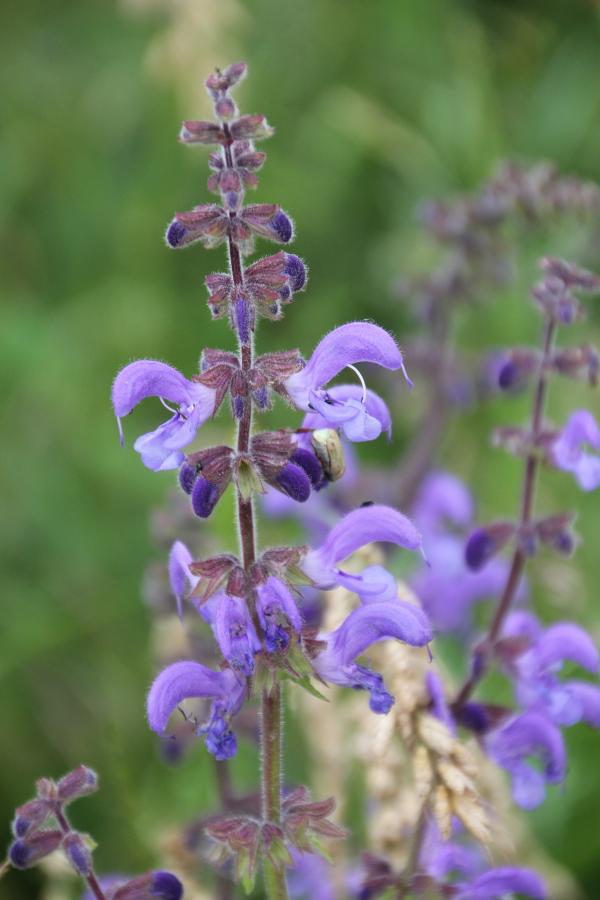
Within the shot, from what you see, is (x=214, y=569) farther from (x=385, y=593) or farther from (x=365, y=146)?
(x=365, y=146)

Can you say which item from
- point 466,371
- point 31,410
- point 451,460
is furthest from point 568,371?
point 31,410

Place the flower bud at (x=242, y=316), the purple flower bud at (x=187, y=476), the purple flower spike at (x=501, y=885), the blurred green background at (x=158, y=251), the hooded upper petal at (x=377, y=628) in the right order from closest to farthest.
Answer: the flower bud at (x=242, y=316) < the purple flower bud at (x=187, y=476) < the hooded upper petal at (x=377, y=628) < the purple flower spike at (x=501, y=885) < the blurred green background at (x=158, y=251)

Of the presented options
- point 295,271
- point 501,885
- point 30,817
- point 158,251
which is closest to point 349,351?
point 295,271

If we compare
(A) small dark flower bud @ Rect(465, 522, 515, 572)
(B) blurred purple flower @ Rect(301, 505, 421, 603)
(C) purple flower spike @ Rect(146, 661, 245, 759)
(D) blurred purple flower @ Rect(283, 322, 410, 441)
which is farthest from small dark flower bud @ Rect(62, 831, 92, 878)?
(A) small dark flower bud @ Rect(465, 522, 515, 572)

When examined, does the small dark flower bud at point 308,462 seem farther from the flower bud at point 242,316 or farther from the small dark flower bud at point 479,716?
the small dark flower bud at point 479,716

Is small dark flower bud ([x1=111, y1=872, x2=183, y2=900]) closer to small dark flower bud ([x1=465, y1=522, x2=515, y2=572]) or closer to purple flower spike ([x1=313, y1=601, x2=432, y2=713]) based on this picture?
purple flower spike ([x1=313, y1=601, x2=432, y2=713])

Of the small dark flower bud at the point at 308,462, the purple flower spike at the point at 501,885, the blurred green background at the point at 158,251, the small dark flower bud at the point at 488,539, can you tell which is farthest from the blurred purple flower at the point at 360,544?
the blurred green background at the point at 158,251

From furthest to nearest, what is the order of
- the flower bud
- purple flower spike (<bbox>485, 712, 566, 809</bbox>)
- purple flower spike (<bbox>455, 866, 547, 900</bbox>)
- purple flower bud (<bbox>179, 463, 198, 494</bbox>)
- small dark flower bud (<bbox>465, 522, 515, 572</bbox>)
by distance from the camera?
small dark flower bud (<bbox>465, 522, 515, 572</bbox>)
purple flower spike (<bbox>485, 712, 566, 809</bbox>)
purple flower spike (<bbox>455, 866, 547, 900</bbox>)
purple flower bud (<bbox>179, 463, 198, 494</bbox>)
the flower bud
